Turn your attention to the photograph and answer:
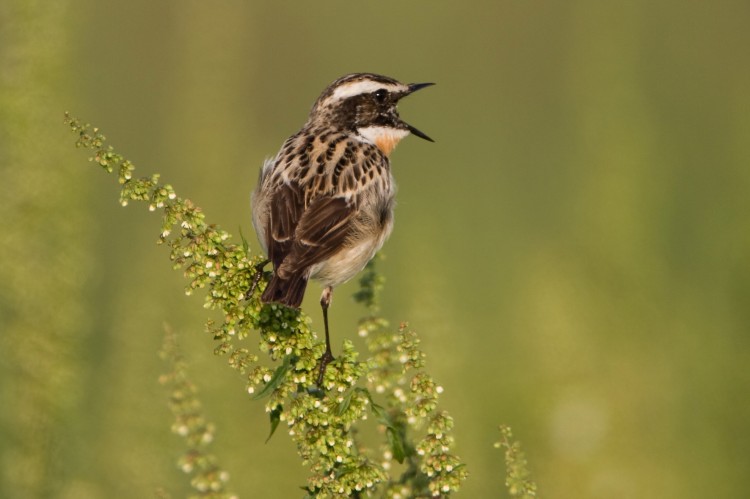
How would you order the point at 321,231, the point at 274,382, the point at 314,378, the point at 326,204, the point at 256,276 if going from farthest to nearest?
the point at 326,204 < the point at 321,231 < the point at 256,276 < the point at 314,378 < the point at 274,382

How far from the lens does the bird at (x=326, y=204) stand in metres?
5.88

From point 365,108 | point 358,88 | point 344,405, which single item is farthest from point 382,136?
point 344,405

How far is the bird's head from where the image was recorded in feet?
25.6

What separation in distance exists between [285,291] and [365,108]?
11.0ft

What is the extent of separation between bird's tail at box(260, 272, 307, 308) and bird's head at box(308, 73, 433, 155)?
9.12 ft

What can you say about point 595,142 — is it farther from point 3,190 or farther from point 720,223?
point 3,190

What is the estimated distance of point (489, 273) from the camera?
10.3 metres

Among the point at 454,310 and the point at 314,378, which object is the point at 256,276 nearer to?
the point at 314,378

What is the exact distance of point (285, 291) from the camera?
4703 millimetres

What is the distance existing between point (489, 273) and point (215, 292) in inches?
248

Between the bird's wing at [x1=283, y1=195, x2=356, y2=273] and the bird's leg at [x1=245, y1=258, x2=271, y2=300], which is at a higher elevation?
the bird's wing at [x1=283, y1=195, x2=356, y2=273]

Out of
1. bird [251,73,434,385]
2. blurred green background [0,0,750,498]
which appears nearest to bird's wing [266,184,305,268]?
bird [251,73,434,385]

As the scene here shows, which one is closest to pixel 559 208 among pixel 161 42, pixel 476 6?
pixel 161 42

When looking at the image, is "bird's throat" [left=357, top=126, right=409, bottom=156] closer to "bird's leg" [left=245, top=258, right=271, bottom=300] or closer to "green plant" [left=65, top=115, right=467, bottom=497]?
"bird's leg" [left=245, top=258, right=271, bottom=300]
